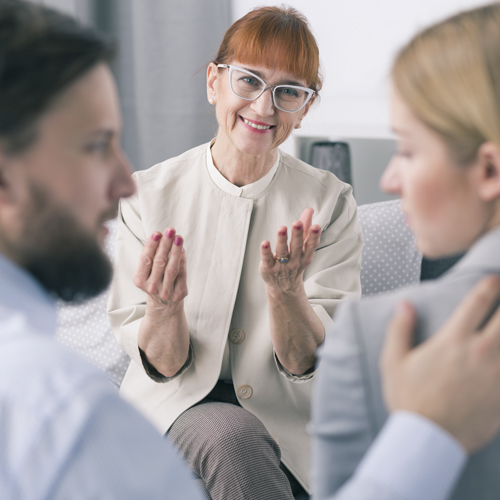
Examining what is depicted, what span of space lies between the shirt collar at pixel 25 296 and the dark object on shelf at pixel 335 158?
1868mm

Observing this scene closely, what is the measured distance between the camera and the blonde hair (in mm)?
618

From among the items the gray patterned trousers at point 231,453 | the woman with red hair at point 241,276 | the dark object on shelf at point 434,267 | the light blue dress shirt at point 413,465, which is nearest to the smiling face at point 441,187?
the light blue dress shirt at point 413,465

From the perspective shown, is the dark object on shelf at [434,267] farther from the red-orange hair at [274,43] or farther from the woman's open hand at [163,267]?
the woman's open hand at [163,267]

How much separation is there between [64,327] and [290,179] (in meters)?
0.80

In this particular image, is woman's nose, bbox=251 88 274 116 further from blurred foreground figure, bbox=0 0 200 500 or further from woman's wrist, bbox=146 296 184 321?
blurred foreground figure, bbox=0 0 200 500

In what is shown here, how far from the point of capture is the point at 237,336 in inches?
57.6

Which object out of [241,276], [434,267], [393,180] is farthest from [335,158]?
[393,180]

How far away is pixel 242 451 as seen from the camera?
1.23m

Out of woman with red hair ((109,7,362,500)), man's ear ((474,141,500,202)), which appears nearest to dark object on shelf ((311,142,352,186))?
woman with red hair ((109,7,362,500))

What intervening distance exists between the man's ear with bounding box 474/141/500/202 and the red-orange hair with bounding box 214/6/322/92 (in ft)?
3.24

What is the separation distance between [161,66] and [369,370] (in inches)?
92.6

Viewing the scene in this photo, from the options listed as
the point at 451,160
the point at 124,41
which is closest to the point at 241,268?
the point at 451,160

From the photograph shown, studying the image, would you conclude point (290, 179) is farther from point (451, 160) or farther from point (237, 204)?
point (451, 160)

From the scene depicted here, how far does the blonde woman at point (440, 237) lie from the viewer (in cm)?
58
